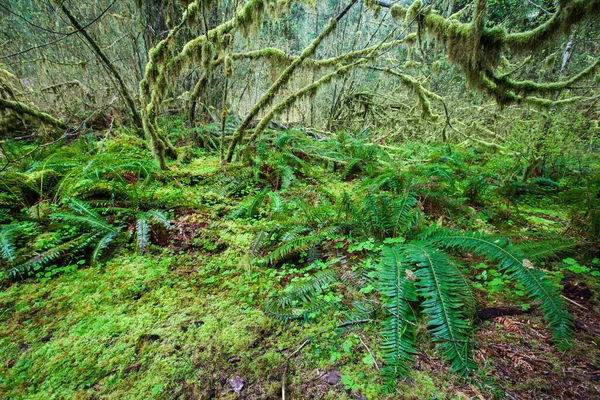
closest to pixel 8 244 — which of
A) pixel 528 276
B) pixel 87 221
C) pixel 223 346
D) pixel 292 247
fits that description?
pixel 87 221

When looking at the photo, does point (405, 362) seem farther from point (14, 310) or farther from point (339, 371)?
point (14, 310)

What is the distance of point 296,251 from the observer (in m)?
2.34

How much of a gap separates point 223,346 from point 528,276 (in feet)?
5.87

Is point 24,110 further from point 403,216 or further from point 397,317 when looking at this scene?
point 397,317

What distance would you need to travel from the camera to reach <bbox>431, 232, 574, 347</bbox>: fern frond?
4.17 feet

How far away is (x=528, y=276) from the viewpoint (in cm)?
145

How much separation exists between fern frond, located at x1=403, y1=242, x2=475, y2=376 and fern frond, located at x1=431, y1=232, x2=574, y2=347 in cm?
23

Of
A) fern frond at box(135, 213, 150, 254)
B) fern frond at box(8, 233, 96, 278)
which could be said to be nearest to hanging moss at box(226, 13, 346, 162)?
fern frond at box(135, 213, 150, 254)

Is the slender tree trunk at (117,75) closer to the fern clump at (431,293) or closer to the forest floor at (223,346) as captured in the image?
the forest floor at (223,346)

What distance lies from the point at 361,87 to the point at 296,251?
7.61 meters

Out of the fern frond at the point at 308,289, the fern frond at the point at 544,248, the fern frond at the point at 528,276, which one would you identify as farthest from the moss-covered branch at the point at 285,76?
the fern frond at the point at 544,248

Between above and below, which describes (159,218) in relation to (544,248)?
above

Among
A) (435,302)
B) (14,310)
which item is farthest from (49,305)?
(435,302)

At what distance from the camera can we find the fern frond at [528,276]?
1.27 meters
